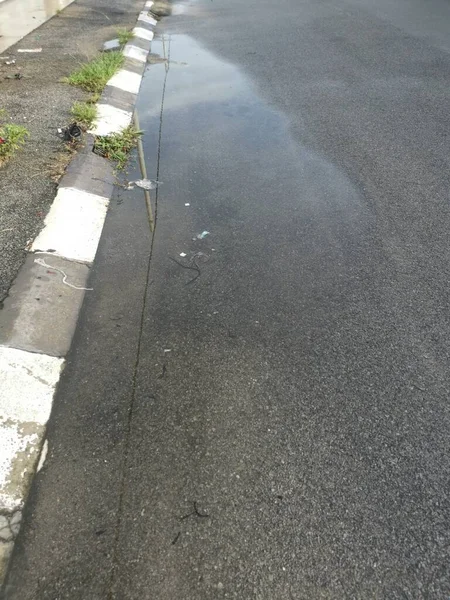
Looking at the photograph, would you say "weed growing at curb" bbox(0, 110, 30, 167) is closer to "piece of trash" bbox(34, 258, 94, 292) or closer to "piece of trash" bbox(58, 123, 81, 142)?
"piece of trash" bbox(58, 123, 81, 142)

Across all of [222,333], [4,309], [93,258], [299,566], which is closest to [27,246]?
[93,258]

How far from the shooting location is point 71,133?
492 centimetres

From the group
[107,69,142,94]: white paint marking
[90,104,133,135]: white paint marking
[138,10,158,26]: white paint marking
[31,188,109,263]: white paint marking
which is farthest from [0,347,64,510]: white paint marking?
[138,10,158,26]: white paint marking

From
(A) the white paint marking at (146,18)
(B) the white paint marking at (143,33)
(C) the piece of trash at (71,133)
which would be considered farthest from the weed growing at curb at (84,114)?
(A) the white paint marking at (146,18)

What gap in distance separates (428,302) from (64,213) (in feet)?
8.89

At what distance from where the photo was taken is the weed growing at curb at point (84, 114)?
530 centimetres

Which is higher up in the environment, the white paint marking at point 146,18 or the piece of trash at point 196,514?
the white paint marking at point 146,18

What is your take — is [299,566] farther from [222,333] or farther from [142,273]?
[142,273]

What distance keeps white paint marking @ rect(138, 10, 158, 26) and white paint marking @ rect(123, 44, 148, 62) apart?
275 centimetres

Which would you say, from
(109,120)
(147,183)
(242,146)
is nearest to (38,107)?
(109,120)

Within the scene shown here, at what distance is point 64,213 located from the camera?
12.5 feet

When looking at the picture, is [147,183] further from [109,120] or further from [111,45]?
[111,45]

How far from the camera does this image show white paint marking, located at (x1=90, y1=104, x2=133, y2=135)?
17.5ft

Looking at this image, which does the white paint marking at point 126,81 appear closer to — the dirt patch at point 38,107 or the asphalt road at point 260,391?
the dirt patch at point 38,107
